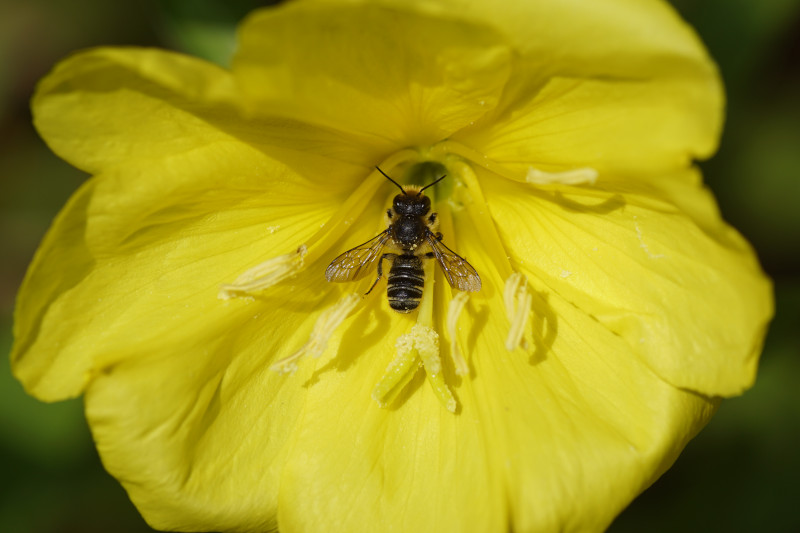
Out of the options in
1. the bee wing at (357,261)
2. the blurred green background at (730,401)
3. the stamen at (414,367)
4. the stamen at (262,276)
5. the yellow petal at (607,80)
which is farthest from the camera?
the blurred green background at (730,401)

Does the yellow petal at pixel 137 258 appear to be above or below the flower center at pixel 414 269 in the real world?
above

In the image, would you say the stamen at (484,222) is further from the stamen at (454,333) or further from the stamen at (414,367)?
the stamen at (414,367)

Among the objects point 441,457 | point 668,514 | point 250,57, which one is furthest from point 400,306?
point 668,514

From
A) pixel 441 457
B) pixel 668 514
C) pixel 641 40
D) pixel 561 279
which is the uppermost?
pixel 641 40

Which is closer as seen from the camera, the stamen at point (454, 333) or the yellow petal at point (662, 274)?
the yellow petal at point (662, 274)

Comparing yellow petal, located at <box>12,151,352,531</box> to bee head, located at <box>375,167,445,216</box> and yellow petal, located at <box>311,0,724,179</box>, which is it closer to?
bee head, located at <box>375,167,445,216</box>

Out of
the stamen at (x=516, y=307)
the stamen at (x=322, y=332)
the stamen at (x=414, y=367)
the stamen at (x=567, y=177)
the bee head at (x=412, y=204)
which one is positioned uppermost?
the stamen at (x=567, y=177)

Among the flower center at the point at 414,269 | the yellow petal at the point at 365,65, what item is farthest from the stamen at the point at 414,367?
the yellow petal at the point at 365,65

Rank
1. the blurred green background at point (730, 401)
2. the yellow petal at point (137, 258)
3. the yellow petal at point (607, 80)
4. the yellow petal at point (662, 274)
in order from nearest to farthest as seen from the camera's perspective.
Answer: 1. the yellow petal at point (607, 80)
2. the yellow petal at point (662, 274)
3. the yellow petal at point (137, 258)
4. the blurred green background at point (730, 401)

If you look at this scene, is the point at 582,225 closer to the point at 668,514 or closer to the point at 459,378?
the point at 459,378
